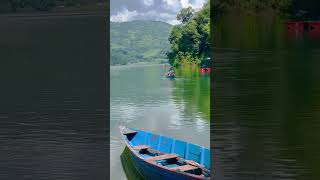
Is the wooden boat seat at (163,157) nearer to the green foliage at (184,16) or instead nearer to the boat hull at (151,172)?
the boat hull at (151,172)

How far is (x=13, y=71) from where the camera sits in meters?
5.79

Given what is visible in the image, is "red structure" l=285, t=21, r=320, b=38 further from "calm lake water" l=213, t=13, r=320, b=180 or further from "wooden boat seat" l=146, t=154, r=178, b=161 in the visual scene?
"wooden boat seat" l=146, t=154, r=178, b=161

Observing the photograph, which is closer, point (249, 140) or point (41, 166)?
point (41, 166)

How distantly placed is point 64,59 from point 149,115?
5.65 feet

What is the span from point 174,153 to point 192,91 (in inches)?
219

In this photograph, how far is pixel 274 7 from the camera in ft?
25.5

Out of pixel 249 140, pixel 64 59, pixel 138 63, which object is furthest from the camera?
pixel 138 63

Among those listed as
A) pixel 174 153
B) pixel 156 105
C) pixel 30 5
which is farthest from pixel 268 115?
pixel 156 105

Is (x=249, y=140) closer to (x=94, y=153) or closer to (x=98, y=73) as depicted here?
(x=94, y=153)

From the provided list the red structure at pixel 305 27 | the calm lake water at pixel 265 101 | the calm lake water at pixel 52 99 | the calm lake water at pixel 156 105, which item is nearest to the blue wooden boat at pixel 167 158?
the calm lake water at pixel 265 101

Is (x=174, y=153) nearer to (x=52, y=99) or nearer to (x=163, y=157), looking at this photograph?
(x=163, y=157)

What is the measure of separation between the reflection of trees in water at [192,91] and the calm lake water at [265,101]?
78 centimetres

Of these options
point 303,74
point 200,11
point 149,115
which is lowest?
point 149,115

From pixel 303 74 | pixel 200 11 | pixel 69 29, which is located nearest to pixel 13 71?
pixel 69 29
